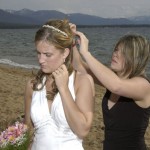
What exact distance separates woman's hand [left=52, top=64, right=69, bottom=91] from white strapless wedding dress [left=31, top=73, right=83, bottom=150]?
17cm

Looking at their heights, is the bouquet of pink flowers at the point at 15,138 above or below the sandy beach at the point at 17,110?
above

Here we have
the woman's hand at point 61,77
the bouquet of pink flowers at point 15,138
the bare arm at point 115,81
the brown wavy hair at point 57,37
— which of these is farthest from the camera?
the bare arm at point 115,81

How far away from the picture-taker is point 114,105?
374cm

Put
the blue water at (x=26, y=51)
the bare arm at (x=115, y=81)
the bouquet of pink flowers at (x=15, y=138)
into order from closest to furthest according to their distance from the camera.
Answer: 1. the bouquet of pink flowers at (x=15, y=138)
2. the bare arm at (x=115, y=81)
3. the blue water at (x=26, y=51)

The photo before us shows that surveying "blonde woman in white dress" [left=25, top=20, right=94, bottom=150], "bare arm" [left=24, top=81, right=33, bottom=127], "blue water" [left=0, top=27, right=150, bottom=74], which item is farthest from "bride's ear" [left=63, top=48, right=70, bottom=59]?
"blue water" [left=0, top=27, right=150, bottom=74]

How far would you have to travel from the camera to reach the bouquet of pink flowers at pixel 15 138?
2982 millimetres

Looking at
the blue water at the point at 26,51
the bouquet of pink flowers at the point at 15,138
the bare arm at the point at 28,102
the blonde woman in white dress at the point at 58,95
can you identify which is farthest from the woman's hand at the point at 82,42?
the bouquet of pink flowers at the point at 15,138

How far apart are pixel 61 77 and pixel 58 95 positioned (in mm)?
208

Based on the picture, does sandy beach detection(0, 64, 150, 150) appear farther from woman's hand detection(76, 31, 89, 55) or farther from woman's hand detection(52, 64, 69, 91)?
woman's hand detection(52, 64, 69, 91)

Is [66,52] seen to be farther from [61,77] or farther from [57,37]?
[61,77]

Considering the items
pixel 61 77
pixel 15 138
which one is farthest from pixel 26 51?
pixel 15 138

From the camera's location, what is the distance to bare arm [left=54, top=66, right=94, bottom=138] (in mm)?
3045

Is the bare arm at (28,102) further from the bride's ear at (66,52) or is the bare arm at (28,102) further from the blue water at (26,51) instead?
the blue water at (26,51)

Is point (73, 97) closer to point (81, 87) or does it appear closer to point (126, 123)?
point (81, 87)
